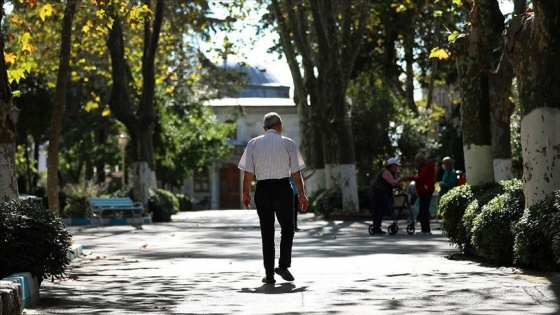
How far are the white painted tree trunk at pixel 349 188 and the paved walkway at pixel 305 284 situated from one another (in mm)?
14918

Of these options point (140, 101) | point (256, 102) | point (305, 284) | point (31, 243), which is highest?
point (256, 102)

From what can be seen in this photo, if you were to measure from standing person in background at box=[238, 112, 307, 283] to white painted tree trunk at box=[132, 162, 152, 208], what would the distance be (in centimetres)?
2653

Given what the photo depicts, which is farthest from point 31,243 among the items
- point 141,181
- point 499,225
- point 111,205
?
point 141,181

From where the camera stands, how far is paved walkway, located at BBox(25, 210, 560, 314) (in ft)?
35.6

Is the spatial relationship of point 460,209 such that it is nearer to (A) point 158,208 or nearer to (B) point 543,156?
(B) point 543,156

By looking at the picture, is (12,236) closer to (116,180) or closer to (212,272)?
(212,272)

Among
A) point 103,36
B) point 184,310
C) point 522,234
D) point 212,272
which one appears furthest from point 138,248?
point 103,36

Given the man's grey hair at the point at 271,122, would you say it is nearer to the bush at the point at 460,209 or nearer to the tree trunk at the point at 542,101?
the tree trunk at the point at 542,101

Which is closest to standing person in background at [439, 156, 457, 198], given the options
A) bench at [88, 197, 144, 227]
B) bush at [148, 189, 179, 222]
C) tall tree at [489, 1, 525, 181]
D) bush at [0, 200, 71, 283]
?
tall tree at [489, 1, 525, 181]

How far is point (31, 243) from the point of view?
1184 centimetres

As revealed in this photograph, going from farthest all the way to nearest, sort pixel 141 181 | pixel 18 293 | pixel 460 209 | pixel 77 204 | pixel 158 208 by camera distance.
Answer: pixel 158 208 < pixel 77 204 < pixel 141 181 < pixel 460 209 < pixel 18 293

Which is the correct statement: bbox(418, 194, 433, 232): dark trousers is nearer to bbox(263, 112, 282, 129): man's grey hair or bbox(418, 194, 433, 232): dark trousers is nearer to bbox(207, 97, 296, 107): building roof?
bbox(263, 112, 282, 129): man's grey hair

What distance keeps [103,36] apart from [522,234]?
2711cm

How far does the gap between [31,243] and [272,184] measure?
288cm
